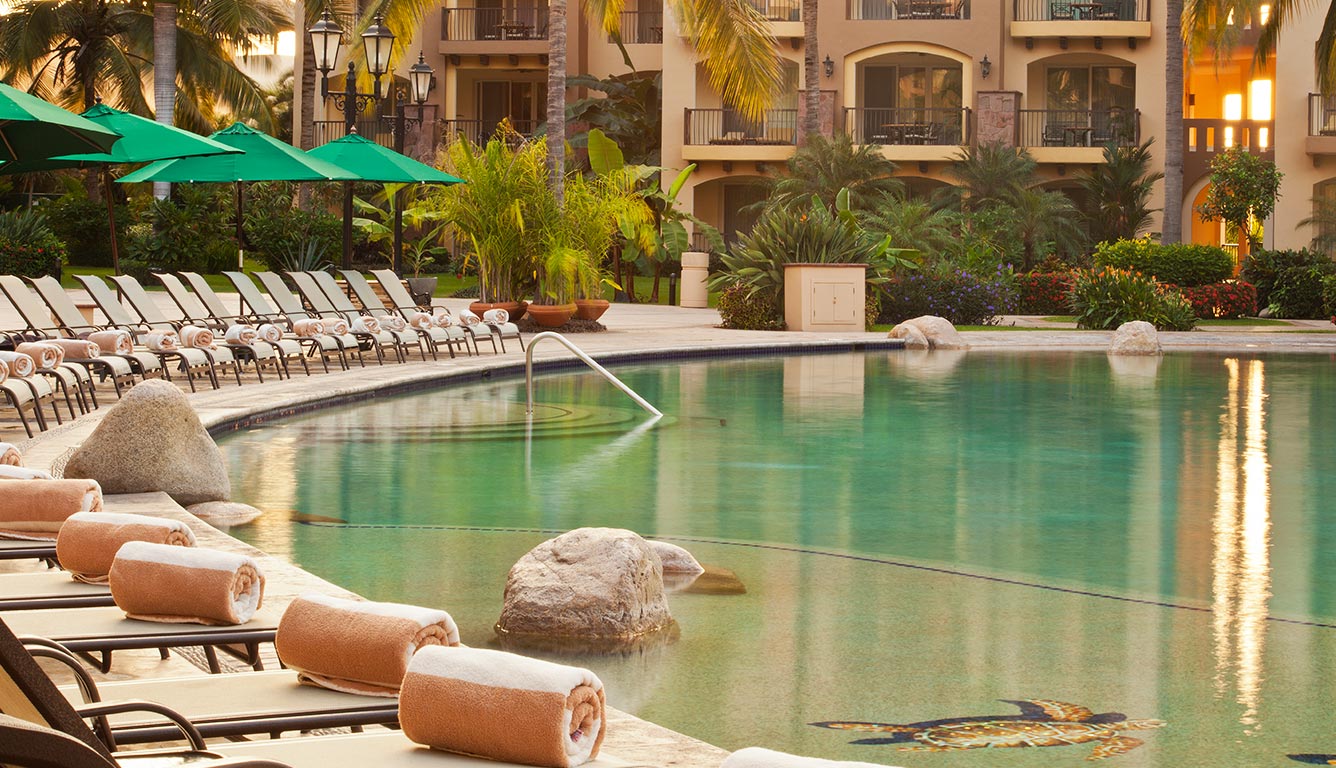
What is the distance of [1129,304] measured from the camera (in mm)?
29906

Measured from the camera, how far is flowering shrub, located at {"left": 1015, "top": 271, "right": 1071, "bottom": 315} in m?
34.1

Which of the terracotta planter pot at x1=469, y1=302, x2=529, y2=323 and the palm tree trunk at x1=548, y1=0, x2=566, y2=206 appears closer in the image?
the terracotta planter pot at x1=469, y1=302, x2=529, y2=323

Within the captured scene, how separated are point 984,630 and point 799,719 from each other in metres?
1.75

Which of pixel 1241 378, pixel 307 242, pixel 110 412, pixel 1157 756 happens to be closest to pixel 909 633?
pixel 1157 756

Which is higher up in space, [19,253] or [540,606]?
[19,253]

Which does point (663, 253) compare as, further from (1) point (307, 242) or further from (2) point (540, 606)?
(2) point (540, 606)

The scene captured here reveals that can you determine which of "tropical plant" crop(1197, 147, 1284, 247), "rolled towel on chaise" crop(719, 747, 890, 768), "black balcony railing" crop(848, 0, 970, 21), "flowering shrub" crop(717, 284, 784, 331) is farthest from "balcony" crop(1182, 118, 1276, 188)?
"rolled towel on chaise" crop(719, 747, 890, 768)

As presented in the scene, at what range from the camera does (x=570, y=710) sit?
11.1 ft

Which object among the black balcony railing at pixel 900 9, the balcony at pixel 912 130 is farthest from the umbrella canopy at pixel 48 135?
the black balcony railing at pixel 900 9

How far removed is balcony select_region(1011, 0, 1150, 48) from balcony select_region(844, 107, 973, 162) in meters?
2.75

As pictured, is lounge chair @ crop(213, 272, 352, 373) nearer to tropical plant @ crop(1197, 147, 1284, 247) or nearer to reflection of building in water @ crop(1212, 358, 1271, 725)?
reflection of building in water @ crop(1212, 358, 1271, 725)

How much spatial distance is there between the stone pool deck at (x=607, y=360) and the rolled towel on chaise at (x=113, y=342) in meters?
0.52

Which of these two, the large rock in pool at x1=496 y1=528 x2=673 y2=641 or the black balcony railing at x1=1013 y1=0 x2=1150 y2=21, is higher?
the black balcony railing at x1=1013 y1=0 x2=1150 y2=21

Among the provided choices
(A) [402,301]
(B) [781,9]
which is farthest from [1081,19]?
(A) [402,301]
